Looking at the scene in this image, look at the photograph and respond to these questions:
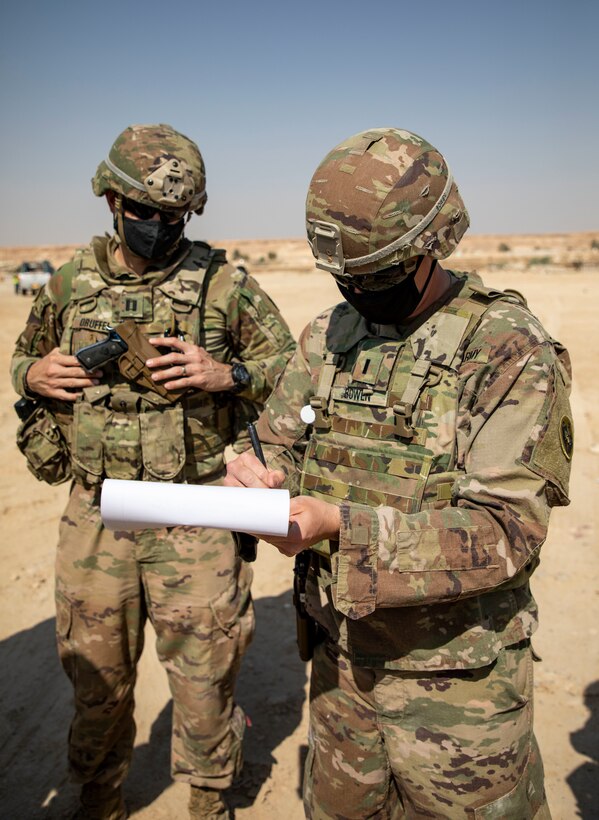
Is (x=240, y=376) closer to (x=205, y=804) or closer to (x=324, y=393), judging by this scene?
(x=324, y=393)

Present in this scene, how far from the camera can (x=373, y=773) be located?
2.27m

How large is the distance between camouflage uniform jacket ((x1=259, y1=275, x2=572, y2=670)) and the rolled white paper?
0.27m

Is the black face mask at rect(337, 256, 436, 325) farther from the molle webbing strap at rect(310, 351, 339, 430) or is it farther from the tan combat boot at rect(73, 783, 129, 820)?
the tan combat boot at rect(73, 783, 129, 820)

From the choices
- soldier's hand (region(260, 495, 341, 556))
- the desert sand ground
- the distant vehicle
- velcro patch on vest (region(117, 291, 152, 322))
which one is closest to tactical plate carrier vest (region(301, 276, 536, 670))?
soldier's hand (region(260, 495, 341, 556))

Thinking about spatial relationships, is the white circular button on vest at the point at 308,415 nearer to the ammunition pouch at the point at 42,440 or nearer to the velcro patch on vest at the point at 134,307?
the velcro patch on vest at the point at 134,307

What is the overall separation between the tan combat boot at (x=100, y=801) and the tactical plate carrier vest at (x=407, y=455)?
1688 mm

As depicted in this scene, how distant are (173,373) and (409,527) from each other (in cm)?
156

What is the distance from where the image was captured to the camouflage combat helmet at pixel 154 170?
309 cm

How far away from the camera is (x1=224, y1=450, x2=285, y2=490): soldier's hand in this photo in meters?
2.06

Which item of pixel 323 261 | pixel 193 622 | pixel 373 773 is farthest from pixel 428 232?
pixel 193 622

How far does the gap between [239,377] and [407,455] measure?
54.2 inches

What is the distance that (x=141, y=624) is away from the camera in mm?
3209

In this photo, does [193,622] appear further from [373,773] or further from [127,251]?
[127,251]

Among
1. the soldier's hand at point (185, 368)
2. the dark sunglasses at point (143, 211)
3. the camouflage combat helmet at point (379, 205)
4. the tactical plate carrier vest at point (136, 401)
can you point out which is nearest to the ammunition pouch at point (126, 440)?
the tactical plate carrier vest at point (136, 401)
